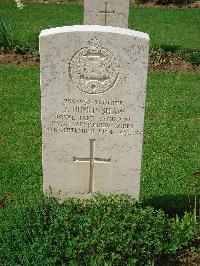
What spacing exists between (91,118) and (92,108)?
104 millimetres

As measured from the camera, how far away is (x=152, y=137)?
292 inches

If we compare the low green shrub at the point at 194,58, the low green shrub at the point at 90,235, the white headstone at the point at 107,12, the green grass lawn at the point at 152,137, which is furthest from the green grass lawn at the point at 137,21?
the low green shrub at the point at 90,235

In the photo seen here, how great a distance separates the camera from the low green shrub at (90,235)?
4133 millimetres

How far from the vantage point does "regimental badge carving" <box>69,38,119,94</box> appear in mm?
4422

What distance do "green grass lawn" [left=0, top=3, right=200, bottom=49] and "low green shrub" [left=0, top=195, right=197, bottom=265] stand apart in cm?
730

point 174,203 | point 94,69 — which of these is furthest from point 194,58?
point 94,69

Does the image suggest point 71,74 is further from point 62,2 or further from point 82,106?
point 62,2

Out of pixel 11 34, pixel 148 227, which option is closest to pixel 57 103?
pixel 148 227

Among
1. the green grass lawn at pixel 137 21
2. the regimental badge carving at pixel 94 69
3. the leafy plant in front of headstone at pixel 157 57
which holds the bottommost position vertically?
the leafy plant in front of headstone at pixel 157 57

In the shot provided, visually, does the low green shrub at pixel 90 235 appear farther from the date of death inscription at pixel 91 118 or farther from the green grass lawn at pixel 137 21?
the green grass lawn at pixel 137 21

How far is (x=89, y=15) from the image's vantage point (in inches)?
394

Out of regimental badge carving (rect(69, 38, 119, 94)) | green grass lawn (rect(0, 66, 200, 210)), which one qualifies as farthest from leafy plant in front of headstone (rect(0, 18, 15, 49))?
regimental badge carving (rect(69, 38, 119, 94))

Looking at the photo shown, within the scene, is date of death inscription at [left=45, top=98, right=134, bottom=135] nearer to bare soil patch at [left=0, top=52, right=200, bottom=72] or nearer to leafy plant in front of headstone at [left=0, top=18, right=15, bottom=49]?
bare soil patch at [left=0, top=52, right=200, bottom=72]

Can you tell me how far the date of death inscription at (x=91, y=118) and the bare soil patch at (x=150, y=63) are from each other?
20.4 ft
